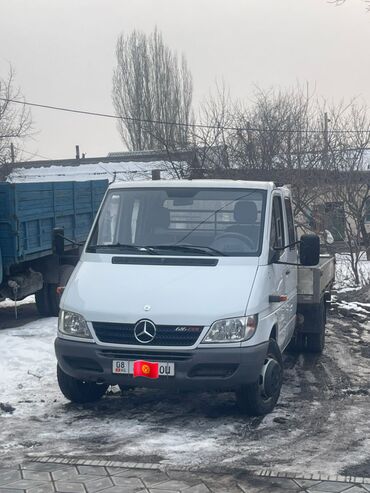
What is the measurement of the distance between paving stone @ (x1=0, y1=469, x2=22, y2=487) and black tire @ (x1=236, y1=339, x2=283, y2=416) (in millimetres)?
2063

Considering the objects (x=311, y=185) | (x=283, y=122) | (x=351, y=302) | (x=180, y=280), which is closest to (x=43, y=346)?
(x=180, y=280)

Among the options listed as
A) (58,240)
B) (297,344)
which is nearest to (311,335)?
(297,344)

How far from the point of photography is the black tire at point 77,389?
7094mm

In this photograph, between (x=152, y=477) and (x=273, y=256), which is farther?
(x=273, y=256)

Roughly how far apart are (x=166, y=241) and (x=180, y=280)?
2.38 ft

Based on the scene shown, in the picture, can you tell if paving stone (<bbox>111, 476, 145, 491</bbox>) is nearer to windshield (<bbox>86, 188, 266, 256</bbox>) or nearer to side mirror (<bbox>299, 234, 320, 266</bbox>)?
windshield (<bbox>86, 188, 266, 256</bbox>)

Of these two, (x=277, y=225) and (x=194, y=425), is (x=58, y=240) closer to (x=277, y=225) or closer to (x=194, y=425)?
(x=277, y=225)

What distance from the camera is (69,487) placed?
5.17 m

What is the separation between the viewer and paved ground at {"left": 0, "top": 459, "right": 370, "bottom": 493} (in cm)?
511

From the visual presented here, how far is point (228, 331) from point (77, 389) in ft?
5.56

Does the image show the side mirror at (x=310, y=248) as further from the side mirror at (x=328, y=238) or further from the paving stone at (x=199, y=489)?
the side mirror at (x=328, y=238)

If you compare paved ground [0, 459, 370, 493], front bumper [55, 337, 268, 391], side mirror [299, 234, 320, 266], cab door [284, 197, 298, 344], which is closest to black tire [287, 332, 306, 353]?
cab door [284, 197, 298, 344]

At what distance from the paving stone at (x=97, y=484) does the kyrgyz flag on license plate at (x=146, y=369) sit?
1224 mm

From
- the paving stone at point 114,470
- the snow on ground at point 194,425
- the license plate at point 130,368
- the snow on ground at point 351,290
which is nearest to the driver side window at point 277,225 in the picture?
the snow on ground at point 194,425
